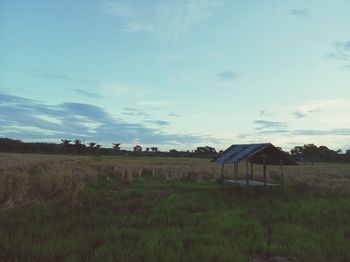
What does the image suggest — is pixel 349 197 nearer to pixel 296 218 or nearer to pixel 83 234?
pixel 296 218

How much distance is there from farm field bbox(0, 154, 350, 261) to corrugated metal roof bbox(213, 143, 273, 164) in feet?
5.79

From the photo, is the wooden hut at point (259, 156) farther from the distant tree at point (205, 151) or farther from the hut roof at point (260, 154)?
the distant tree at point (205, 151)

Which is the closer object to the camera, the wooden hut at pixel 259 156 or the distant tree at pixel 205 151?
the wooden hut at pixel 259 156

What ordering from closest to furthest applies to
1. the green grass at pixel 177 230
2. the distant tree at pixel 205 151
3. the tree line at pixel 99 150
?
the green grass at pixel 177 230
the tree line at pixel 99 150
the distant tree at pixel 205 151

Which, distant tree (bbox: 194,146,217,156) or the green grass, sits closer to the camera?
the green grass

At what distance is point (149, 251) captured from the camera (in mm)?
7832

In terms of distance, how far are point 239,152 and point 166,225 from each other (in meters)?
11.2

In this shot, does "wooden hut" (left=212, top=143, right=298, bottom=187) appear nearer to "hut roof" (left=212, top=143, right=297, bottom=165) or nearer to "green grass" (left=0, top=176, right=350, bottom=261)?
"hut roof" (left=212, top=143, right=297, bottom=165)

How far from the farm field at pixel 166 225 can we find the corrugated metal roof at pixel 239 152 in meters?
1.76

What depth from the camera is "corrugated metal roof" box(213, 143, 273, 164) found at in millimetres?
19438

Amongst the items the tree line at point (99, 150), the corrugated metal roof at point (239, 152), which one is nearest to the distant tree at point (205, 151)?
the tree line at point (99, 150)

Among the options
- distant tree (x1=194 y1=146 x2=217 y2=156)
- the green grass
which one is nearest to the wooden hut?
the green grass

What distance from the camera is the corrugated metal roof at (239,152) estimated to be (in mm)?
19438

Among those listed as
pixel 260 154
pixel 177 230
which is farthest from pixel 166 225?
pixel 260 154
